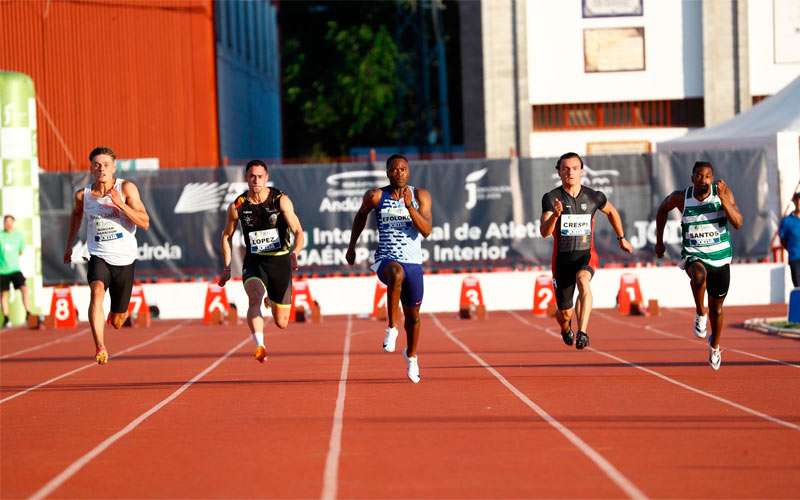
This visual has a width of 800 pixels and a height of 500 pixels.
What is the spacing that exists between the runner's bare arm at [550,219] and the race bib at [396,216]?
4.51 ft

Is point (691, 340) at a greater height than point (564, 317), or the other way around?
point (564, 317)

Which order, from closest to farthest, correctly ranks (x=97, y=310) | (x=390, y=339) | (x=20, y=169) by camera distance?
(x=390, y=339), (x=97, y=310), (x=20, y=169)

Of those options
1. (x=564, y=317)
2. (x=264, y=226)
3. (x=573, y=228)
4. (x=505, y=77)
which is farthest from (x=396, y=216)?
(x=505, y=77)

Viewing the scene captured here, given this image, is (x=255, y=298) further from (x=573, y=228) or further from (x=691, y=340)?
(x=691, y=340)

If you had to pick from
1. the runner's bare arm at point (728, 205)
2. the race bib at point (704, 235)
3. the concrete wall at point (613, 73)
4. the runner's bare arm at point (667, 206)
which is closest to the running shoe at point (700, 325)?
the runner's bare arm at point (667, 206)

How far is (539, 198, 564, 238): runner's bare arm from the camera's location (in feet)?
45.2

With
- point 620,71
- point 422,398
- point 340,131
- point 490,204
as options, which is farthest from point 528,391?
point 340,131

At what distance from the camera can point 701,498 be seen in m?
7.71

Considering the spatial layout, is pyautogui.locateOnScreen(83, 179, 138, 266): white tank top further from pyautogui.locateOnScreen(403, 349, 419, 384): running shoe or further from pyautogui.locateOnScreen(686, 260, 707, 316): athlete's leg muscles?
pyautogui.locateOnScreen(686, 260, 707, 316): athlete's leg muscles

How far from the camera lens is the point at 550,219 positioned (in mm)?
13891

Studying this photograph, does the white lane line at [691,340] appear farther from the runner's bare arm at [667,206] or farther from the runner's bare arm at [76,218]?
the runner's bare arm at [76,218]

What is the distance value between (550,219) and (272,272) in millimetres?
2737

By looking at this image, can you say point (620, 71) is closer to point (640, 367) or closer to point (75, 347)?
point (75, 347)

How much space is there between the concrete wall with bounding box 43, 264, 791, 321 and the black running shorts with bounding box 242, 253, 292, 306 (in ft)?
44.2
